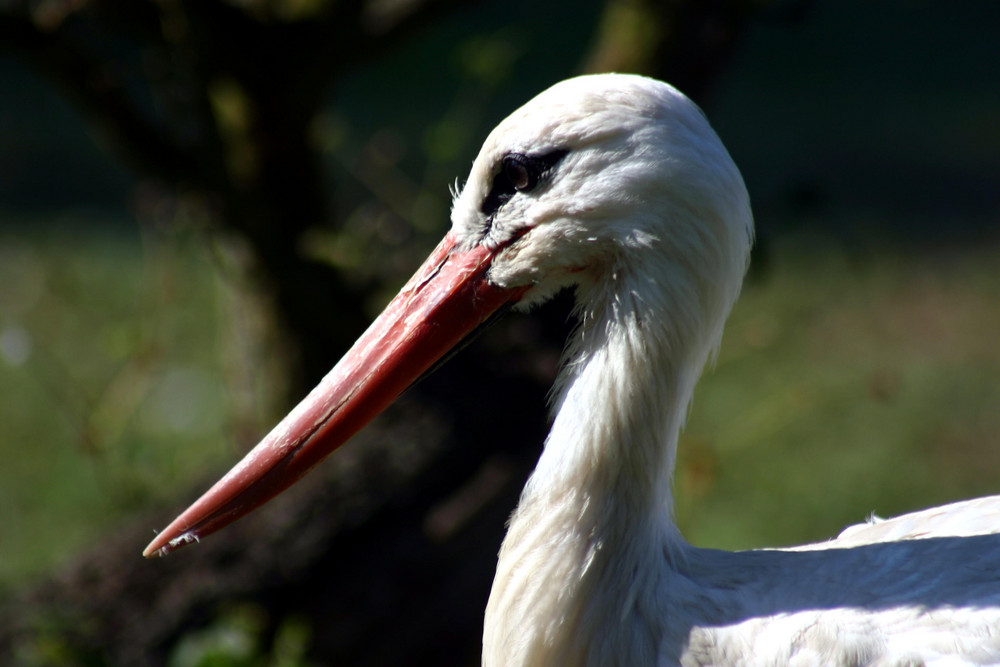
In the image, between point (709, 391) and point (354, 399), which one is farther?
point (709, 391)

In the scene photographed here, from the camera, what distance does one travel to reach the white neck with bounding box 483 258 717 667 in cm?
158

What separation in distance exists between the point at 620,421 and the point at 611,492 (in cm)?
11

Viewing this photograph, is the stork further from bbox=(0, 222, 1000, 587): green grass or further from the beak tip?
bbox=(0, 222, 1000, 587): green grass

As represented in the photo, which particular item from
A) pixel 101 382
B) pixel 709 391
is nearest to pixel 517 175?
pixel 709 391

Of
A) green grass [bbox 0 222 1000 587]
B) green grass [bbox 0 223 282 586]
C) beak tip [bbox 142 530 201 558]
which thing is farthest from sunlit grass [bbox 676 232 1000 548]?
green grass [bbox 0 223 282 586]

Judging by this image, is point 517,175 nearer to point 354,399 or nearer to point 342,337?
point 354,399

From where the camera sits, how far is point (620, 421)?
1595 millimetres

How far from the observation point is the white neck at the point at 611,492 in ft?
5.18

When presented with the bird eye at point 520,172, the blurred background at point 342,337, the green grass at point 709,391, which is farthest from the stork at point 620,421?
the green grass at point 709,391

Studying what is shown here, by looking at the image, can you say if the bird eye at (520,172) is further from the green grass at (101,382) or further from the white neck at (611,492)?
the green grass at (101,382)

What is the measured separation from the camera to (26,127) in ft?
23.8

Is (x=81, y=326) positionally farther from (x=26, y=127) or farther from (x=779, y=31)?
(x=779, y=31)

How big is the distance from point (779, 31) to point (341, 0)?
6.27 m

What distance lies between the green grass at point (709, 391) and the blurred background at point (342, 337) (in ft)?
0.06
